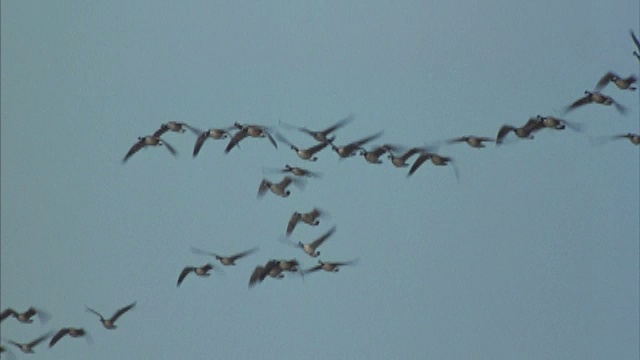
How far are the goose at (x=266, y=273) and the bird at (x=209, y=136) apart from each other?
3.72 m

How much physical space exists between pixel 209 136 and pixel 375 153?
4601 millimetres

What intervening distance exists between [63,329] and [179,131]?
Result: 10.5 meters

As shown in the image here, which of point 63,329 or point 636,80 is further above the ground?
point 636,80

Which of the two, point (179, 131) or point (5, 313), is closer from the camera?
point (179, 131)

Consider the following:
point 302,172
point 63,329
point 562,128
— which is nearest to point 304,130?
point 302,172

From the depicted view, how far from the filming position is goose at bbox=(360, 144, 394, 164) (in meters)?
65.7

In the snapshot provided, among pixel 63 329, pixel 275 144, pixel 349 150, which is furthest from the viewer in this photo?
pixel 63 329

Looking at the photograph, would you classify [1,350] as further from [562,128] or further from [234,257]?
[562,128]

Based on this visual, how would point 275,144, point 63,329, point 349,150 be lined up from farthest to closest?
1. point 63,329
2. point 349,150
3. point 275,144

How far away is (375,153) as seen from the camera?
6594 centimetres

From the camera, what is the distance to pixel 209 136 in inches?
2640

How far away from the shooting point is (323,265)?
68250 millimetres

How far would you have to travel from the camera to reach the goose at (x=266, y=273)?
6675cm

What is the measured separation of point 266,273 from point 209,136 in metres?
3.99
